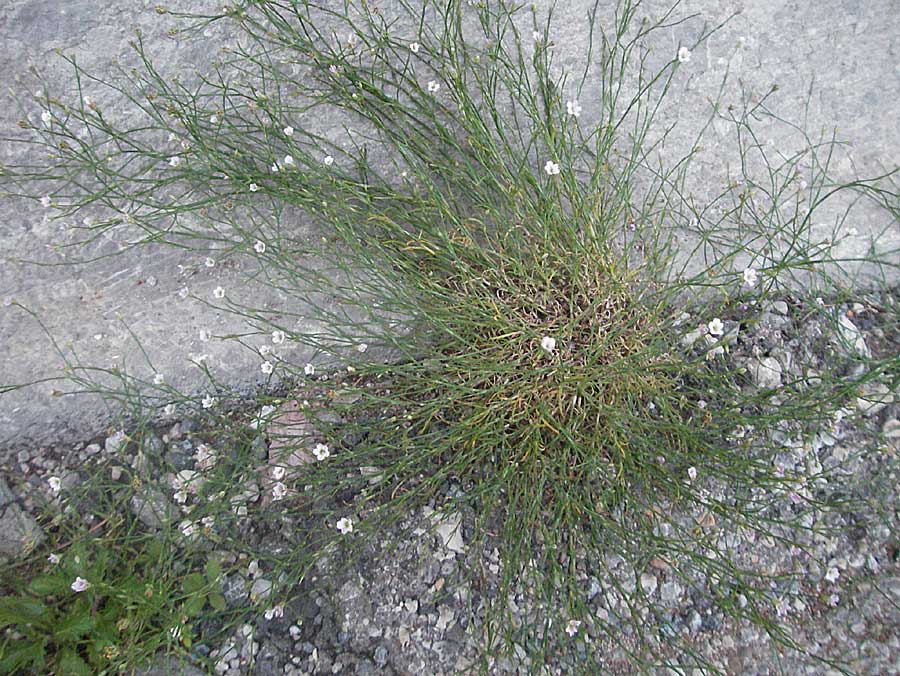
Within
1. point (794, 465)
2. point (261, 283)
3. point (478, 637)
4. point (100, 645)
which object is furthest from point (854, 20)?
point (100, 645)

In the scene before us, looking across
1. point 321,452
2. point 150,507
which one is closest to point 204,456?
point 150,507

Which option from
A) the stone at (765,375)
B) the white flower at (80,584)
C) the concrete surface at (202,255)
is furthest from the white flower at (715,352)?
the white flower at (80,584)

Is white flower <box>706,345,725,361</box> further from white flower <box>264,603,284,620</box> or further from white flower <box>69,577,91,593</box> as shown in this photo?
white flower <box>69,577,91,593</box>

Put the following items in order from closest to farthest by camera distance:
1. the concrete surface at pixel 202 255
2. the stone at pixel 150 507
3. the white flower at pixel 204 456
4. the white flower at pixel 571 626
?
the white flower at pixel 571 626, the white flower at pixel 204 456, the stone at pixel 150 507, the concrete surface at pixel 202 255

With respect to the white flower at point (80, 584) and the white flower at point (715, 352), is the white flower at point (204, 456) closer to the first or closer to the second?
the white flower at point (80, 584)

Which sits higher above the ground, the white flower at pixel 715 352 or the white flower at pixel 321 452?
the white flower at pixel 715 352

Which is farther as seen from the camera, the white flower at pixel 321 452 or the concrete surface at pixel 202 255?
the concrete surface at pixel 202 255
